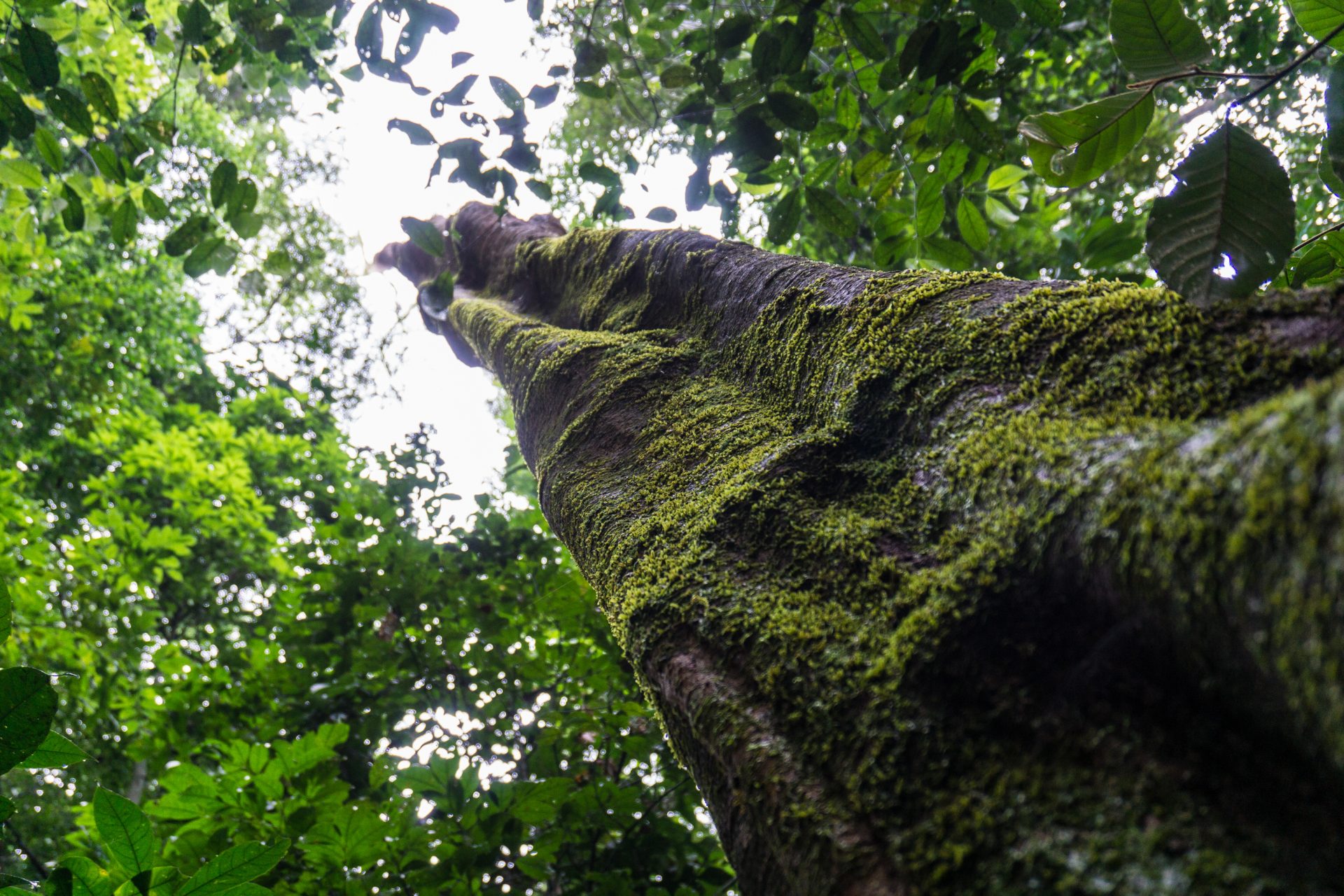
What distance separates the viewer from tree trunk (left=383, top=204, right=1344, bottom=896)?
0.44 metres

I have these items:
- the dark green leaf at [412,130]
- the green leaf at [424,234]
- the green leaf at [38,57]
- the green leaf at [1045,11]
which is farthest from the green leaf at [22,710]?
the green leaf at [1045,11]

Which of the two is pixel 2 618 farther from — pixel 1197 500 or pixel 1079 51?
pixel 1079 51

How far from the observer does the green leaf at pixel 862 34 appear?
1.90 m

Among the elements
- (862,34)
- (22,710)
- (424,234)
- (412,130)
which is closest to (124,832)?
(22,710)

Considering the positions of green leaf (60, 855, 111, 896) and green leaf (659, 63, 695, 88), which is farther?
green leaf (659, 63, 695, 88)

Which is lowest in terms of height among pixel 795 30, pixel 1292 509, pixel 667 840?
pixel 1292 509

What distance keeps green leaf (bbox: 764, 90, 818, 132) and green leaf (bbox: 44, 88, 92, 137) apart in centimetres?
185

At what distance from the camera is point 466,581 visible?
10.2 ft

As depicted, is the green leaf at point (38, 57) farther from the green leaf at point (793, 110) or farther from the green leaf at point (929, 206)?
the green leaf at point (929, 206)

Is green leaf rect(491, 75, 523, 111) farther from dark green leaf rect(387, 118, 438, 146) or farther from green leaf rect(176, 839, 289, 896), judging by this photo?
green leaf rect(176, 839, 289, 896)

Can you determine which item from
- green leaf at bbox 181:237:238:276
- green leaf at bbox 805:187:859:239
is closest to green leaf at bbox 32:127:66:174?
green leaf at bbox 181:237:238:276

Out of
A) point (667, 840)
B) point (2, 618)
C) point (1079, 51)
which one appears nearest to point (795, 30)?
point (2, 618)

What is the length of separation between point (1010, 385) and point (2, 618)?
1302 millimetres

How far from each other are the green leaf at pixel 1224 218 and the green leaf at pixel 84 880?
1572 millimetres
